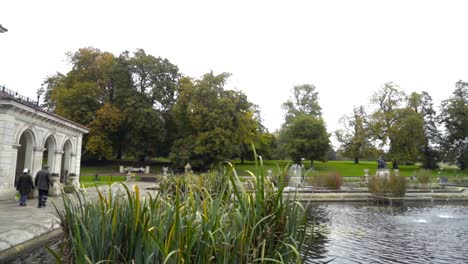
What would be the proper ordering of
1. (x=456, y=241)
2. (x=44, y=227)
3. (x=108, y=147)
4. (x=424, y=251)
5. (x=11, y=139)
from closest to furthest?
(x=424, y=251) → (x=44, y=227) → (x=456, y=241) → (x=11, y=139) → (x=108, y=147)

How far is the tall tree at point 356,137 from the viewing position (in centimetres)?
5338

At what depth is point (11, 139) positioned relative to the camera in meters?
14.7

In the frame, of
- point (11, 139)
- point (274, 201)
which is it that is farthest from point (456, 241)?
point (11, 139)

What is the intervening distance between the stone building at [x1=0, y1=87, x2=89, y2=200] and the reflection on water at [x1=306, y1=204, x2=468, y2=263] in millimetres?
12871

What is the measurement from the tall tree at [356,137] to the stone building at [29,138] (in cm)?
4245

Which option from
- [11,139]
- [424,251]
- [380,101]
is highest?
[380,101]

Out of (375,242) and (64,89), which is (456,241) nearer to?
(375,242)

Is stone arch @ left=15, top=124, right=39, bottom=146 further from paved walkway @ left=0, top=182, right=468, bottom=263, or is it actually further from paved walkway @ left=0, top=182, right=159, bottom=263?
paved walkway @ left=0, top=182, right=159, bottom=263

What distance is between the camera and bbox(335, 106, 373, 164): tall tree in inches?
2101

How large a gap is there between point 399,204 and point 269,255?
1893cm

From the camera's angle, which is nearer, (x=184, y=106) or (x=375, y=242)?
(x=375, y=242)

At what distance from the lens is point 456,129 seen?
183 ft

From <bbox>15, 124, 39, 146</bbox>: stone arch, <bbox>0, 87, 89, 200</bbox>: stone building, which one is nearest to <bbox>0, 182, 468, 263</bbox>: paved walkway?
<bbox>0, 87, 89, 200</bbox>: stone building

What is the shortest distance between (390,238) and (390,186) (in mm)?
11902
